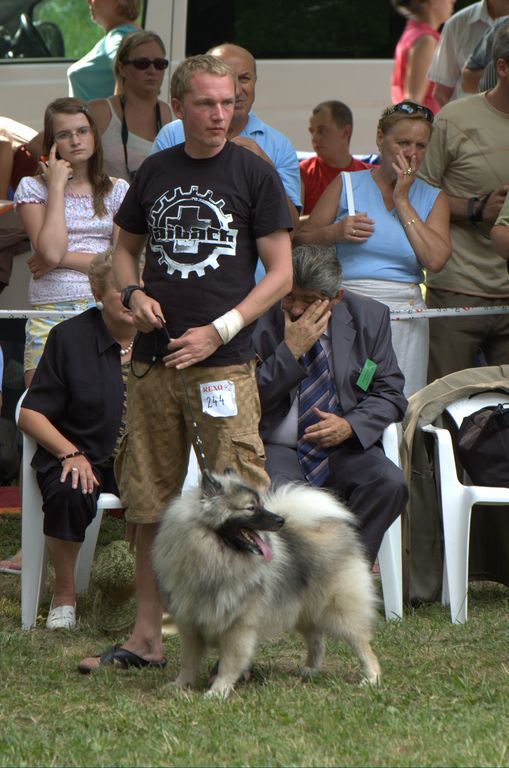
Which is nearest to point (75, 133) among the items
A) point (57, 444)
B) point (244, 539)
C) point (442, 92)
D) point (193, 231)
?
point (57, 444)

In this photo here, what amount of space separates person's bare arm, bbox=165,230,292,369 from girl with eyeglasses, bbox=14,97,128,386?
1981 millimetres

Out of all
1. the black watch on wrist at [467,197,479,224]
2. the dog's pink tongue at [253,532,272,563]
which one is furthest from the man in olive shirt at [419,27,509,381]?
the dog's pink tongue at [253,532,272,563]

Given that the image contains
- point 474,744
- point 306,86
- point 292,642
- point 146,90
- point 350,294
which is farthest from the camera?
point 306,86

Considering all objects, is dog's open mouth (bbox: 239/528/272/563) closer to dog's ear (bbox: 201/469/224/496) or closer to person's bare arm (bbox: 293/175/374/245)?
dog's ear (bbox: 201/469/224/496)

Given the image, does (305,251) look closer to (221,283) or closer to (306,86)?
(221,283)

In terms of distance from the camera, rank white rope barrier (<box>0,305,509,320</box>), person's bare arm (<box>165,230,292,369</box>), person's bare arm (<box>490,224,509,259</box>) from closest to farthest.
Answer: person's bare arm (<box>165,230,292,369</box>) < person's bare arm (<box>490,224,509,259</box>) < white rope barrier (<box>0,305,509,320</box>)

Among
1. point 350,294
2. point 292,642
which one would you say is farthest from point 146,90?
point 292,642

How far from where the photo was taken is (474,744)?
3.19m

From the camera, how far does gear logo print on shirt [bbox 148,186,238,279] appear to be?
12.6ft

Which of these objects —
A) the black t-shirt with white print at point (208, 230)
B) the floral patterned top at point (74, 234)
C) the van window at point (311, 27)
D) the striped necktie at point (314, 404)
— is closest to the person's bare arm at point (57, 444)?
the striped necktie at point (314, 404)

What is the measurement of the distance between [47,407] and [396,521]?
4.67 ft

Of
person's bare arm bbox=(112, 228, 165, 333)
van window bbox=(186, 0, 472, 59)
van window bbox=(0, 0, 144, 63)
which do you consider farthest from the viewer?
van window bbox=(186, 0, 472, 59)

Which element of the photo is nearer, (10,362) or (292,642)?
(292,642)

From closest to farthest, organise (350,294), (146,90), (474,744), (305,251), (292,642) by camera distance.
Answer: (474,744), (292,642), (305,251), (350,294), (146,90)
